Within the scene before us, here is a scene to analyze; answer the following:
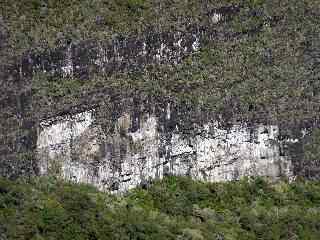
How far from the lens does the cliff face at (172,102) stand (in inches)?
1617

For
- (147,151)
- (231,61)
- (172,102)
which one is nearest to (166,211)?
(147,151)

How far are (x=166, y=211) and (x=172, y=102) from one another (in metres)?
4.40

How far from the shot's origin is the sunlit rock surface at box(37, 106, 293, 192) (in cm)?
4103

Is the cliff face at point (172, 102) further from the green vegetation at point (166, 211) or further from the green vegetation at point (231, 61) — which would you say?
the green vegetation at point (166, 211)

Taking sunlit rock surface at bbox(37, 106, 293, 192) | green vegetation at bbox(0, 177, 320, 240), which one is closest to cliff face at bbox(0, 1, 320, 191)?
sunlit rock surface at bbox(37, 106, 293, 192)

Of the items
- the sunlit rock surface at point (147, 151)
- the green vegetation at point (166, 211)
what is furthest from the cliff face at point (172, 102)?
the green vegetation at point (166, 211)

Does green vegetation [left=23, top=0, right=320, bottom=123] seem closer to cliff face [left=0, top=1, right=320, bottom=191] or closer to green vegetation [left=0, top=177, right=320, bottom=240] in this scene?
cliff face [left=0, top=1, right=320, bottom=191]

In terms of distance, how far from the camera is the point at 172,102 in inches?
1710

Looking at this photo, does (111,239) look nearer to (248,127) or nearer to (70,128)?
(70,128)

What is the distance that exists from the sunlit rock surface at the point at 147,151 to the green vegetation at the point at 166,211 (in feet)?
1.78

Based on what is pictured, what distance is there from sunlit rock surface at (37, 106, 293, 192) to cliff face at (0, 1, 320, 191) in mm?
38

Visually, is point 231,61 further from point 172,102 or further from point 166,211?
point 166,211

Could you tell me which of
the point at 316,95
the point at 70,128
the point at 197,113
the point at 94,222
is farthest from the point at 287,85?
the point at 94,222

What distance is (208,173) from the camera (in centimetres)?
4406
